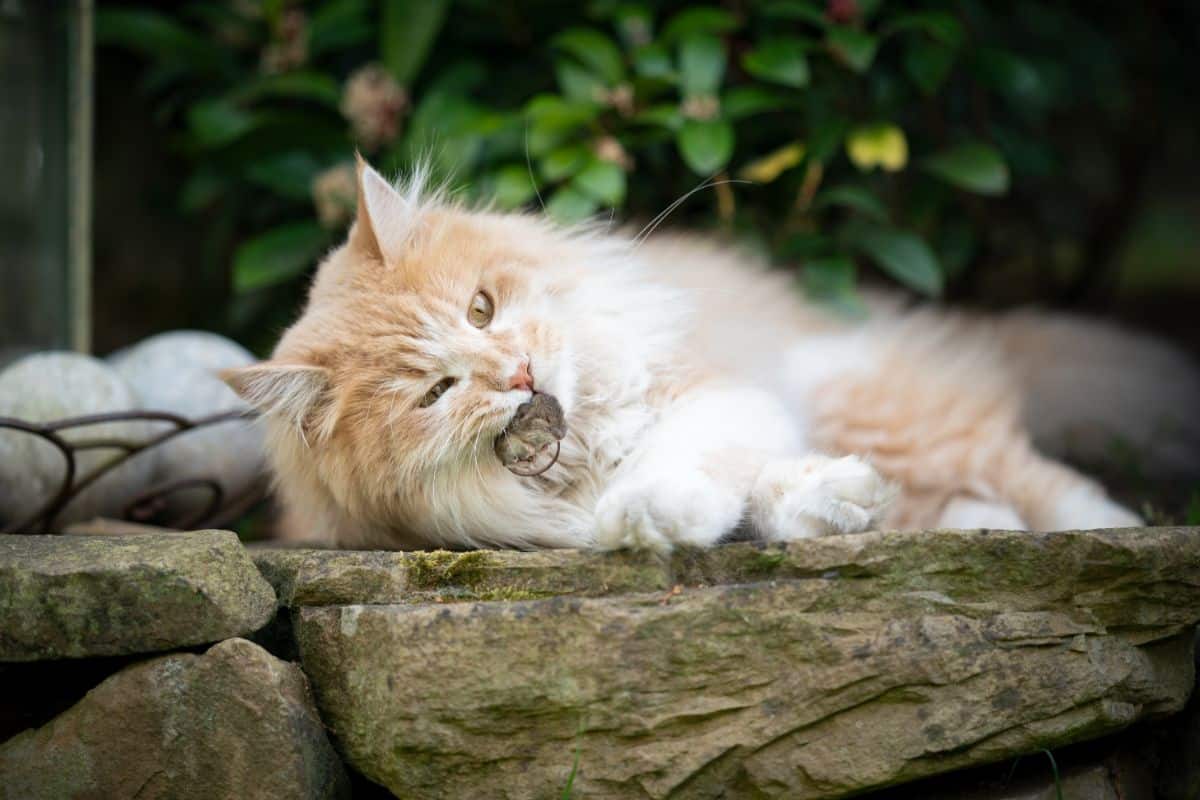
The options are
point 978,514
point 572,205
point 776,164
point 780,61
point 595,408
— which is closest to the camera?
point 595,408

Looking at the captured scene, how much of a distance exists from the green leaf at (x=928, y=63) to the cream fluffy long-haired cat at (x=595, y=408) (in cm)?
90

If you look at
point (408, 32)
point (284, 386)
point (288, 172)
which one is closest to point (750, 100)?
point (408, 32)

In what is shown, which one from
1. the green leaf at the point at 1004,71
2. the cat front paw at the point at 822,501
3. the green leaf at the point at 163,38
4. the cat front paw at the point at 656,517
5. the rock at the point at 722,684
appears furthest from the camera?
the green leaf at the point at 163,38

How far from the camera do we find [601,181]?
2654 millimetres

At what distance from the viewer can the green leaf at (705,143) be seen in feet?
8.59

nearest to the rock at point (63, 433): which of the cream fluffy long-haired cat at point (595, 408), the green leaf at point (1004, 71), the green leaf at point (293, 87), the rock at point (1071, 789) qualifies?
the cream fluffy long-haired cat at point (595, 408)

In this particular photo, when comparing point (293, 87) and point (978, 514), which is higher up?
point (293, 87)

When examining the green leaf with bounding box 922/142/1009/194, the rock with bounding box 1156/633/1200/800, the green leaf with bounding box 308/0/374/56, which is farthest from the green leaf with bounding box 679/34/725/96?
the rock with bounding box 1156/633/1200/800

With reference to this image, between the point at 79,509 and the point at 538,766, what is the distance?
1.32 meters

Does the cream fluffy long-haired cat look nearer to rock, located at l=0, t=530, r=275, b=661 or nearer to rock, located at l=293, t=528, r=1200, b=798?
rock, located at l=293, t=528, r=1200, b=798

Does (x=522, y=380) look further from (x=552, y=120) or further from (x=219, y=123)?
(x=219, y=123)

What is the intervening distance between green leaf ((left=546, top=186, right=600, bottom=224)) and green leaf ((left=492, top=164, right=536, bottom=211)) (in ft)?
0.37

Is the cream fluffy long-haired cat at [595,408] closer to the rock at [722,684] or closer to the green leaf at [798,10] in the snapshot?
the rock at [722,684]

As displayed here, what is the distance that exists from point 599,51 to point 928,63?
0.88 metres
